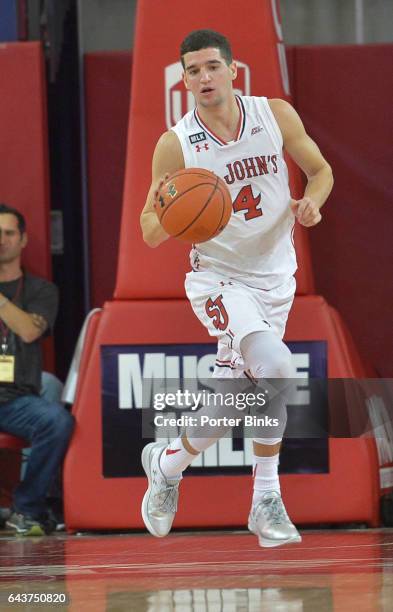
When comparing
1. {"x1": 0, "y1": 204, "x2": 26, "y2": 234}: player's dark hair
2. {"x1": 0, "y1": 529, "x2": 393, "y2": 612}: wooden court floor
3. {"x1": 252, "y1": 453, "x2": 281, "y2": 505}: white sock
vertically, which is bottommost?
{"x1": 0, "y1": 529, "x2": 393, "y2": 612}: wooden court floor

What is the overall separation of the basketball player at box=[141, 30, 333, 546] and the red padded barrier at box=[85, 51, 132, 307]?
2467 millimetres

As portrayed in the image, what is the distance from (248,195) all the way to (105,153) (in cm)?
267

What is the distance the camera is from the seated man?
6148 mm

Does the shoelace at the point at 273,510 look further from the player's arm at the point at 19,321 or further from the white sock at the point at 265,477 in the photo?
the player's arm at the point at 19,321

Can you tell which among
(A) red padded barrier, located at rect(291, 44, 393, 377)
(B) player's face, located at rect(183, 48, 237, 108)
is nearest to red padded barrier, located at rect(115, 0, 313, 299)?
(A) red padded barrier, located at rect(291, 44, 393, 377)

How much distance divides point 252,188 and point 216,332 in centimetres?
59

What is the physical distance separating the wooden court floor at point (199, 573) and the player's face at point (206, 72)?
5.87 feet

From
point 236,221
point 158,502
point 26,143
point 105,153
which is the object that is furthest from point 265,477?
point 105,153

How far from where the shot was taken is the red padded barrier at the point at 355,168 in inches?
285

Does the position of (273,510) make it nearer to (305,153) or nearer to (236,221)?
(236,221)

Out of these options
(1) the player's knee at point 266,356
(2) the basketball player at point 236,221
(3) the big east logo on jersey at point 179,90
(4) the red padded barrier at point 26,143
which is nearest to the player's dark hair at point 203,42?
(2) the basketball player at point 236,221

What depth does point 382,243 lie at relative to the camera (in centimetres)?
734

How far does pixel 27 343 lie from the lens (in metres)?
6.39

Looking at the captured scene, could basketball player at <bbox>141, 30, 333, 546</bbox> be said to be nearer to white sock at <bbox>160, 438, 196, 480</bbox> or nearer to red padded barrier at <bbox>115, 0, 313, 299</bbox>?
white sock at <bbox>160, 438, 196, 480</bbox>
